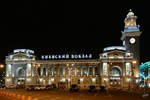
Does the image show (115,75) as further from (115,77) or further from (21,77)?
(21,77)

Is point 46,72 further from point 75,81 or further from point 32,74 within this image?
point 75,81

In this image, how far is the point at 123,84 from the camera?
308 feet

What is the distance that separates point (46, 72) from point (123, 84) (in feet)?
115

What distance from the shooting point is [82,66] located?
102 meters

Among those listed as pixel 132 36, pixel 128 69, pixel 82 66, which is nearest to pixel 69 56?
pixel 82 66

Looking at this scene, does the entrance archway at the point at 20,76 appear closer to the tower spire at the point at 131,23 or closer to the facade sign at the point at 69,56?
the facade sign at the point at 69,56

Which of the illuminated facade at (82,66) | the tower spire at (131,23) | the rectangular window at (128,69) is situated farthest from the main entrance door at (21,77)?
the tower spire at (131,23)

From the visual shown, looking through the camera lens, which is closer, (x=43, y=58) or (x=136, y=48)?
(x=136, y=48)

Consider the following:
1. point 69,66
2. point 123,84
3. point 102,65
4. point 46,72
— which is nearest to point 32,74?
point 46,72

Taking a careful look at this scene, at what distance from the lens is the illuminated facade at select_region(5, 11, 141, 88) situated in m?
96.4

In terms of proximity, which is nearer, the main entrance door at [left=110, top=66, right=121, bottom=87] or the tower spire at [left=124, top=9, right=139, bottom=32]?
the main entrance door at [left=110, top=66, right=121, bottom=87]

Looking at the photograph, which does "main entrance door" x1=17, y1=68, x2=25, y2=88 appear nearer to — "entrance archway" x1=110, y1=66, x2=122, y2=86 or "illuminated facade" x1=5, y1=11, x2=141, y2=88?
"illuminated facade" x1=5, y1=11, x2=141, y2=88

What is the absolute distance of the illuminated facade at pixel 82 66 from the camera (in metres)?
96.4

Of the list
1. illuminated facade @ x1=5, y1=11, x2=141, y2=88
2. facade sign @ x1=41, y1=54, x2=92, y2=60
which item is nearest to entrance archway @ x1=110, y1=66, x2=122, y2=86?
illuminated facade @ x1=5, y1=11, x2=141, y2=88
